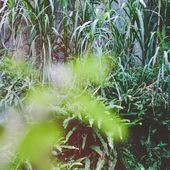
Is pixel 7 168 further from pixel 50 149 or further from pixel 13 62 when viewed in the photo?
pixel 13 62

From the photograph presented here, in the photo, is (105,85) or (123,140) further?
(105,85)

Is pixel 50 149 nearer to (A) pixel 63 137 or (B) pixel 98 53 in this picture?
(A) pixel 63 137

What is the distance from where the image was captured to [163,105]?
7.34 ft

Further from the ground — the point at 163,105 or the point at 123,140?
the point at 163,105

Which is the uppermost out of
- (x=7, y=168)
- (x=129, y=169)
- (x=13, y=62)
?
(x=13, y=62)

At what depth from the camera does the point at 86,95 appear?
2.22 metres

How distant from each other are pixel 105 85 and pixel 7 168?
2.76 feet

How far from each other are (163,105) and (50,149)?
81cm

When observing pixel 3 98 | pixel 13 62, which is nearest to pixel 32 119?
pixel 3 98

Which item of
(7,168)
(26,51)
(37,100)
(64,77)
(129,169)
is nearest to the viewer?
(7,168)

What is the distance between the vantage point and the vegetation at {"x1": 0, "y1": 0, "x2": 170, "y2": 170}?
2008mm

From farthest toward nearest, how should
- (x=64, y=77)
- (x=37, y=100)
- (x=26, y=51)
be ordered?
(x=26, y=51) < (x=64, y=77) < (x=37, y=100)

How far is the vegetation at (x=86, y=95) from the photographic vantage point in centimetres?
201

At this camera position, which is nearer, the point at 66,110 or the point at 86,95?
the point at 66,110
